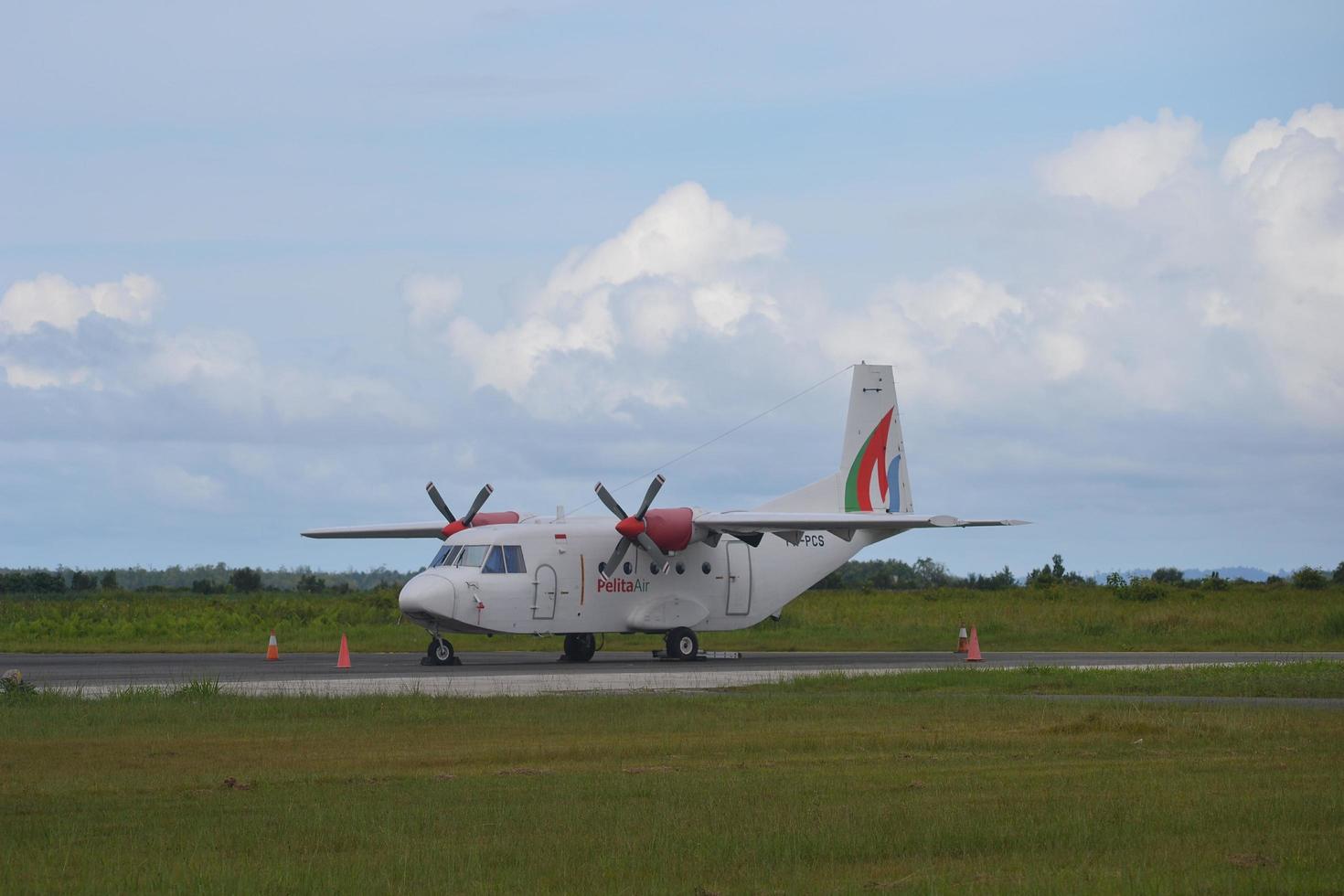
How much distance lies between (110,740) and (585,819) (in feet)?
25.5

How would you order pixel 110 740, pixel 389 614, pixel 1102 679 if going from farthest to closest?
1. pixel 389 614
2. pixel 1102 679
3. pixel 110 740

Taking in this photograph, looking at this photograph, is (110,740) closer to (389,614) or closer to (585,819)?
(585,819)

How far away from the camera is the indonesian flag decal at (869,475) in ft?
135

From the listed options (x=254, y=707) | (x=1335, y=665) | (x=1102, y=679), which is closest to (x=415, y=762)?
(x=254, y=707)

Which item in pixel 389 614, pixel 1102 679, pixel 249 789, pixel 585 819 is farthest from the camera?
pixel 389 614

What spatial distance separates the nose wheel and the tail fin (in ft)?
41.1

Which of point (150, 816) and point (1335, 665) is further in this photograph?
point (1335, 665)

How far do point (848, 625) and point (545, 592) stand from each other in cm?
1907

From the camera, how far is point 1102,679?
2561 centimetres

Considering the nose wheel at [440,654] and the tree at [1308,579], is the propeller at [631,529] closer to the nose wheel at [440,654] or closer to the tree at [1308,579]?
the nose wheel at [440,654]

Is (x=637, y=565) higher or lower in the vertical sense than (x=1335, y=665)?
higher

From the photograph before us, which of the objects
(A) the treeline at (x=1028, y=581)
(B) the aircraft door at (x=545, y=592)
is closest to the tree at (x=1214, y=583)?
(A) the treeline at (x=1028, y=581)

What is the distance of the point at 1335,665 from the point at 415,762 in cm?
1949

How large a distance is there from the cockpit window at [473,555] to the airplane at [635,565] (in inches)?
1.1
